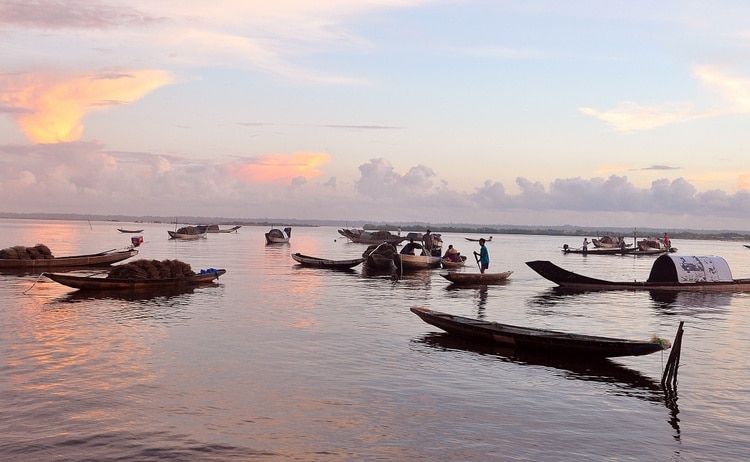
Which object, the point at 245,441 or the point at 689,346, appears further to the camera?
the point at 689,346

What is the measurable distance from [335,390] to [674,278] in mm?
27894

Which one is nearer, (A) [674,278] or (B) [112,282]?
(B) [112,282]

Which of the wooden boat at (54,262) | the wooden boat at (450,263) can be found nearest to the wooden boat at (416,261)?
the wooden boat at (450,263)

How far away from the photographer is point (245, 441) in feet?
34.9

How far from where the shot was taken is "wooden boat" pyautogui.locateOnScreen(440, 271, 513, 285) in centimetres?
3556

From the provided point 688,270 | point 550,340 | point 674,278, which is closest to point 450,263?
point 674,278

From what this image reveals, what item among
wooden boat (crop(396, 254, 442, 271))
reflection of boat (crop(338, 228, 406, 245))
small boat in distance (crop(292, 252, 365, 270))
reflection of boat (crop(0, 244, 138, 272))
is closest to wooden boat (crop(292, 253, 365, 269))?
small boat in distance (crop(292, 252, 365, 270))

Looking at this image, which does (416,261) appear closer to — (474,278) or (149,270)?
(474,278)

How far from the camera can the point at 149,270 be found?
31078 millimetres

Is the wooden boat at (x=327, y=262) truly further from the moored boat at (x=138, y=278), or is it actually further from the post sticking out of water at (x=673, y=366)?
the post sticking out of water at (x=673, y=366)

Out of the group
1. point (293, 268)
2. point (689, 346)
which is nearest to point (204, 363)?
point (689, 346)

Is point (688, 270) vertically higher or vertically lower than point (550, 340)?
higher

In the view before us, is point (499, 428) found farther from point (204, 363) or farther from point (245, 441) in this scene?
point (204, 363)

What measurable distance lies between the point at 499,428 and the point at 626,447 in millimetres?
2102
